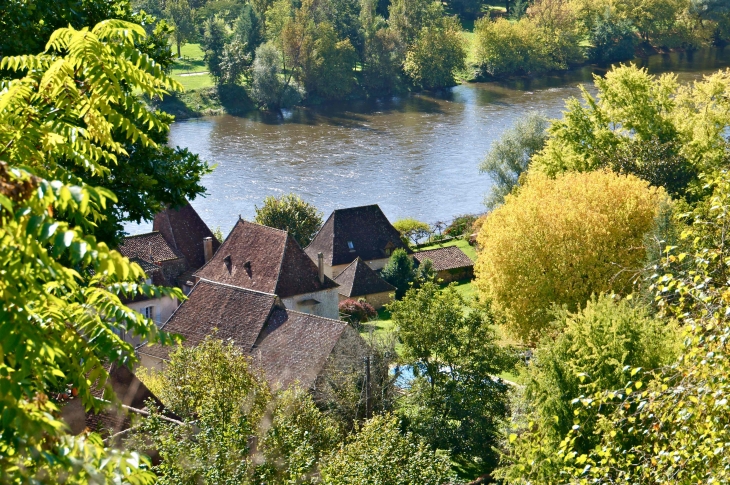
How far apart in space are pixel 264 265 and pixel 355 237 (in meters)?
10.5

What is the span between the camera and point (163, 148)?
12867 millimetres

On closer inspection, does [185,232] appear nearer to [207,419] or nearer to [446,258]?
[446,258]

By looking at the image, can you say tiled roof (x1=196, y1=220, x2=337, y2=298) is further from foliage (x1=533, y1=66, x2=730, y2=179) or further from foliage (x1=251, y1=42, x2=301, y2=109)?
foliage (x1=251, y1=42, x2=301, y2=109)

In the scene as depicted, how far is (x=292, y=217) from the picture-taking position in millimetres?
45281

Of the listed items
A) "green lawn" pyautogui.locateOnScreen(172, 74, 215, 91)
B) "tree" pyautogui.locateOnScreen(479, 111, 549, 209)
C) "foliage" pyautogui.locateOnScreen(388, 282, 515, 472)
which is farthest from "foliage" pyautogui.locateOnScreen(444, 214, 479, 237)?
"green lawn" pyautogui.locateOnScreen(172, 74, 215, 91)

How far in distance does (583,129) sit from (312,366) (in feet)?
56.4

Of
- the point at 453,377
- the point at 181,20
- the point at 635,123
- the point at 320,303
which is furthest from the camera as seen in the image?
the point at 181,20

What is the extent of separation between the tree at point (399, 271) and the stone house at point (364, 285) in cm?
68

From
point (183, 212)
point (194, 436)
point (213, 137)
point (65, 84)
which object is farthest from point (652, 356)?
point (213, 137)

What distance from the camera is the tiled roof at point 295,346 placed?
24.7m

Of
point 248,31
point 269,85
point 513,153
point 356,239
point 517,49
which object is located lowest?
point 356,239

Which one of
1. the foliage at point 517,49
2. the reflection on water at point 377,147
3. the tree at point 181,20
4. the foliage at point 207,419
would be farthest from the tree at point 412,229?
the tree at point 181,20

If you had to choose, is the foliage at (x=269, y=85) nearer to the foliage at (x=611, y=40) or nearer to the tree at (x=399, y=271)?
the foliage at (x=611, y=40)

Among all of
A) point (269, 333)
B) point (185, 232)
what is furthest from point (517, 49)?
point (269, 333)
